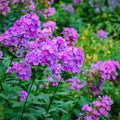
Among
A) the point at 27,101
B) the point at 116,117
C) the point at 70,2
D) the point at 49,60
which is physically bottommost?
the point at 70,2

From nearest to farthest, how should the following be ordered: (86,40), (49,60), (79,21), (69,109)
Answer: (49,60) → (69,109) → (86,40) → (79,21)

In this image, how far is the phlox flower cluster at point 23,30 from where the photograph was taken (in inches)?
104

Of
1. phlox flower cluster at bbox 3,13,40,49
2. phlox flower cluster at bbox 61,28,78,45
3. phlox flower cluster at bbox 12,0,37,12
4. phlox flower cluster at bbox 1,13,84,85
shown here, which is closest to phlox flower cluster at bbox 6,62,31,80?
phlox flower cluster at bbox 1,13,84,85

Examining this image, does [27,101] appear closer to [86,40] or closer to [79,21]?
[86,40]

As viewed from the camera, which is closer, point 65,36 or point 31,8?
point 65,36

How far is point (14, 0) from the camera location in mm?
4965

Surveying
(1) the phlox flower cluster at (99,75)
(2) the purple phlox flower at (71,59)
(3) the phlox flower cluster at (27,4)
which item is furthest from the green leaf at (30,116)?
(3) the phlox flower cluster at (27,4)

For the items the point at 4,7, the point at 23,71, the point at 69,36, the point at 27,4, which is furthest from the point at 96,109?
the point at 27,4

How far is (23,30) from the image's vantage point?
8.61ft

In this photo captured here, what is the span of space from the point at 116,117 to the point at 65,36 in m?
1.38

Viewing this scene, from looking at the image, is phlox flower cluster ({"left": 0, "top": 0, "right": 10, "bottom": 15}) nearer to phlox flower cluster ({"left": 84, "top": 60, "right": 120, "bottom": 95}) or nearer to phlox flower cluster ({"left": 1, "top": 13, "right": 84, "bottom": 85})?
phlox flower cluster ({"left": 84, "top": 60, "right": 120, "bottom": 95})

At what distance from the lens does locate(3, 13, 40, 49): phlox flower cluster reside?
8.63ft

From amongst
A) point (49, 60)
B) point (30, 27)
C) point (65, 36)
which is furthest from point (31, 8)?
point (49, 60)

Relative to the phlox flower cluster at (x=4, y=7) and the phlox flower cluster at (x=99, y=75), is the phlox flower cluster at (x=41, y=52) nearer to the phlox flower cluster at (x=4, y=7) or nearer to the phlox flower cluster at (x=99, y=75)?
the phlox flower cluster at (x=99, y=75)
